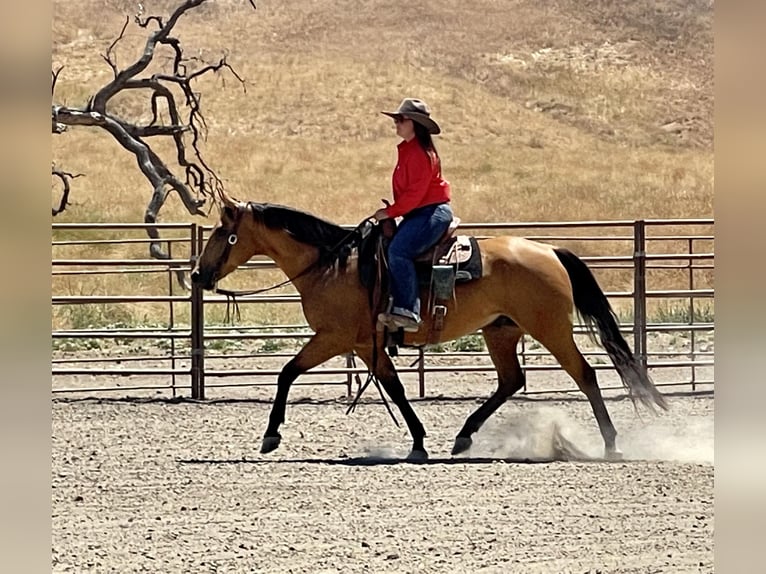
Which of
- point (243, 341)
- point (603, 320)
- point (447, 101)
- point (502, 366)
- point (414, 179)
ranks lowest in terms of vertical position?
point (243, 341)

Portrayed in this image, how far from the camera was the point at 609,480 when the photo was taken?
5.84m

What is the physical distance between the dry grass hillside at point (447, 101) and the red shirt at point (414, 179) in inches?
1048

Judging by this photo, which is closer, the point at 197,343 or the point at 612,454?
the point at 612,454

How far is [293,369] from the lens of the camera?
6.76 m

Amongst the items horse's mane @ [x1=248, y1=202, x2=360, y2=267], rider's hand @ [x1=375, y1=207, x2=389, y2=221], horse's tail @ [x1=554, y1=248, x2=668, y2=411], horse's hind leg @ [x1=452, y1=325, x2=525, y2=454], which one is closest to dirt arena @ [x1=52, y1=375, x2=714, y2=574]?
horse's hind leg @ [x1=452, y1=325, x2=525, y2=454]

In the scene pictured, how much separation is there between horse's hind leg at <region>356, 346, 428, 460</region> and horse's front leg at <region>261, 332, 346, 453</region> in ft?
0.62

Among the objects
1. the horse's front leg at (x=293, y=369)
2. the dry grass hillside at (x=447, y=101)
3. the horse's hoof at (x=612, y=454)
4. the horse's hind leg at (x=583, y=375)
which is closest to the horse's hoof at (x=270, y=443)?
the horse's front leg at (x=293, y=369)

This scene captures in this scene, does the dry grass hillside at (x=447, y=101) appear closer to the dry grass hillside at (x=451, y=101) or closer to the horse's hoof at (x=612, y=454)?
the dry grass hillside at (x=451, y=101)

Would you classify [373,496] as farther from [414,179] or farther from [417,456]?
[414,179]

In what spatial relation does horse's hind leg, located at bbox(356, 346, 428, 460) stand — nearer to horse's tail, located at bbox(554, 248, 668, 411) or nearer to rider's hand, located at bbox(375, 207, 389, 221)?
rider's hand, located at bbox(375, 207, 389, 221)

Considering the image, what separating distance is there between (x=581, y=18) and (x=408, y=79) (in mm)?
11370

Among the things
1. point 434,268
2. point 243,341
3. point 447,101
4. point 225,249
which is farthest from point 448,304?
point 447,101

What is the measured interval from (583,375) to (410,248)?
1.25 metres

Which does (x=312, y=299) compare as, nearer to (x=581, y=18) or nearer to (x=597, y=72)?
(x=597, y=72)
